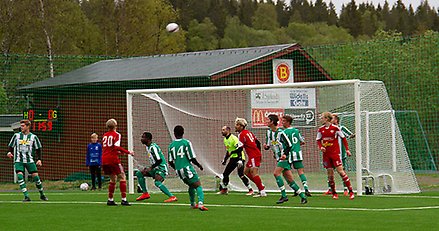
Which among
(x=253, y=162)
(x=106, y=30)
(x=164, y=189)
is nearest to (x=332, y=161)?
(x=253, y=162)

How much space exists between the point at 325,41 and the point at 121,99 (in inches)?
2046

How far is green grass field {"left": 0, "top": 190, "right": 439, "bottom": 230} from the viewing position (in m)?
14.7

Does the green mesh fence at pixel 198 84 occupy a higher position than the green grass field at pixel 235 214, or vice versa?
the green mesh fence at pixel 198 84

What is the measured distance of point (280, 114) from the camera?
2703 centimetres

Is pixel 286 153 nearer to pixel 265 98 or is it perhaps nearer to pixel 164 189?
pixel 164 189

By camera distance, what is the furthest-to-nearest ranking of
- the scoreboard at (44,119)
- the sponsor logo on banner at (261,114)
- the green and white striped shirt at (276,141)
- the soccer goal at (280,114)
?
the scoreboard at (44,119) → the sponsor logo on banner at (261,114) → the soccer goal at (280,114) → the green and white striped shirt at (276,141)

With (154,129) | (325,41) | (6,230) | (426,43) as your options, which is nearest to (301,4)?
(325,41)

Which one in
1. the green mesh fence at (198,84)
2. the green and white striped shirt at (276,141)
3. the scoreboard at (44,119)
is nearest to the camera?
the green and white striped shirt at (276,141)

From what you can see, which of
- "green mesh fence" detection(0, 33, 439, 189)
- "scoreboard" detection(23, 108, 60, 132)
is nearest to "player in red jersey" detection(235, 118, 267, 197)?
"green mesh fence" detection(0, 33, 439, 189)

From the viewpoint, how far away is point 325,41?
285ft

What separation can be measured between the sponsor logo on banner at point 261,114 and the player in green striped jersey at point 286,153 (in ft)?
18.6

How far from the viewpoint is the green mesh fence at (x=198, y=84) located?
34844 millimetres

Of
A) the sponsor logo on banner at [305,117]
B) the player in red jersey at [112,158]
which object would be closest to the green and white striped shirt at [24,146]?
the player in red jersey at [112,158]

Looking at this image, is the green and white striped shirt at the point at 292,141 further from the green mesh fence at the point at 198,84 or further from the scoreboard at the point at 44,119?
the scoreboard at the point at 44,119
